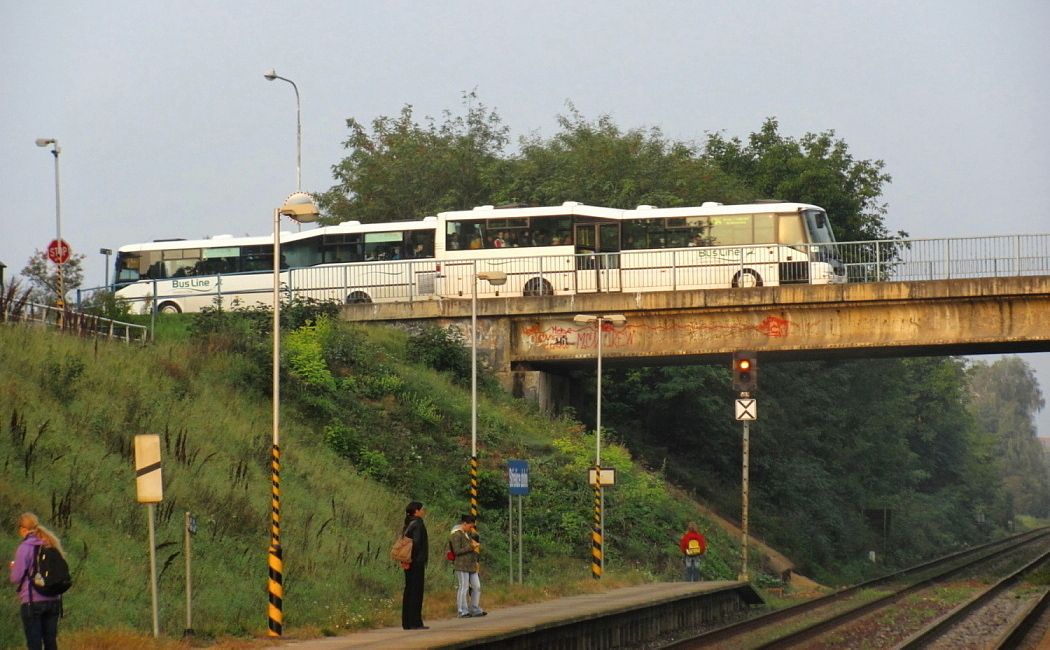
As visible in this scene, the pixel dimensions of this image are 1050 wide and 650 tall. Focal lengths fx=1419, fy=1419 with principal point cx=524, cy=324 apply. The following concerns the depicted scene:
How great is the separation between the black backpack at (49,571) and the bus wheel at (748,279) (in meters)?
30.4

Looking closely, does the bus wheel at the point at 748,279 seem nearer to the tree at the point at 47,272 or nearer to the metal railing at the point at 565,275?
the metal railing at the point at 565,275

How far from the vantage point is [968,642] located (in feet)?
78.5

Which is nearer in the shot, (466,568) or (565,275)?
(466,568)

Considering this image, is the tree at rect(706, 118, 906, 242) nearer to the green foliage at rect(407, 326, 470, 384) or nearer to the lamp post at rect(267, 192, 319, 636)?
the green foliage at rect(407, 326, 470, 384)

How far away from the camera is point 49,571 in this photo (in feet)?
46.6

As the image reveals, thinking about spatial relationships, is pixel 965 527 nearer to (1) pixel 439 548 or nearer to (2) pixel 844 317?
(2) pixel 844 317

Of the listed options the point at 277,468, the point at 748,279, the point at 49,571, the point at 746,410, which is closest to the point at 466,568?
the point at 277,468

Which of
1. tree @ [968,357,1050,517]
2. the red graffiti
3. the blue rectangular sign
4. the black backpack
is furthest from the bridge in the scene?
tree @ [968,357,1050,517]

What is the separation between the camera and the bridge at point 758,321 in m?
37.0

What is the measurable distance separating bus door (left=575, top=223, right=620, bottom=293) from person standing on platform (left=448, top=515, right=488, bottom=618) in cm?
2183

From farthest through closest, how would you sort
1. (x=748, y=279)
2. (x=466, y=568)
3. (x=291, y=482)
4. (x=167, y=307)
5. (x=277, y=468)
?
(x=167, y=307) → (x=748, y=279) → (x=291, y=482) → (x=466, y=568) → (x=277, y=468)

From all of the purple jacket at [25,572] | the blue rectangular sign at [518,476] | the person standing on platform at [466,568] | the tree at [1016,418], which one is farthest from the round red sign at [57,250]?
the tree at [1016,418]

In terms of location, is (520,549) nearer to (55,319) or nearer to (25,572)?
(55,319)

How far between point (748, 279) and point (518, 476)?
16139 millimetres
